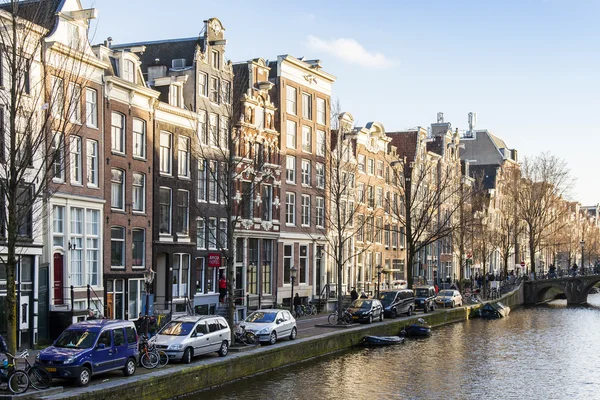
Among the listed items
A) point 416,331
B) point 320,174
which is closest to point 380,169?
point 320,174

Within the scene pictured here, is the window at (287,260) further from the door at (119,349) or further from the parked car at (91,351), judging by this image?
the door at (119,349)

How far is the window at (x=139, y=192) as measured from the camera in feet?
149

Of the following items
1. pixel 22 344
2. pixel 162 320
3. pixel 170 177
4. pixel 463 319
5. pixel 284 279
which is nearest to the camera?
pixel 22 344

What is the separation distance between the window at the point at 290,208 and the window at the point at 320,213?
379 centimetres

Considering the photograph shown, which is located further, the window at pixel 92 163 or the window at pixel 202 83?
the window at pixel 202 83

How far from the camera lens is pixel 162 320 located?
136 feet

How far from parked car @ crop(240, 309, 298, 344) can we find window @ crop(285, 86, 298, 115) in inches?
1026

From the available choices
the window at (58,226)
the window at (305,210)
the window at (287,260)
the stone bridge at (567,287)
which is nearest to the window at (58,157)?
the window at (58,226)

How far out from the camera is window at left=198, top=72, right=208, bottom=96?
51.7m

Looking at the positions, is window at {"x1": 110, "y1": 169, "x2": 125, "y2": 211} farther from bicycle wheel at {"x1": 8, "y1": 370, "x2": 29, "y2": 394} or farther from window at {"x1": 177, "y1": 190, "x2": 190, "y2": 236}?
bicycle wheel at {"x1": 8, "y1": 370, "x2": 29, "y2": 394}

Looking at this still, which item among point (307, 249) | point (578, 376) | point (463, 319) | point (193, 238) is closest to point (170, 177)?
point (193, 238)

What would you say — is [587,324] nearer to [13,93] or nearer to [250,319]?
[250,319]

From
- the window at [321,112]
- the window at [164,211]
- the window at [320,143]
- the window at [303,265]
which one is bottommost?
the window at [303,265]

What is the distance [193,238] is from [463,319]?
27145mm
